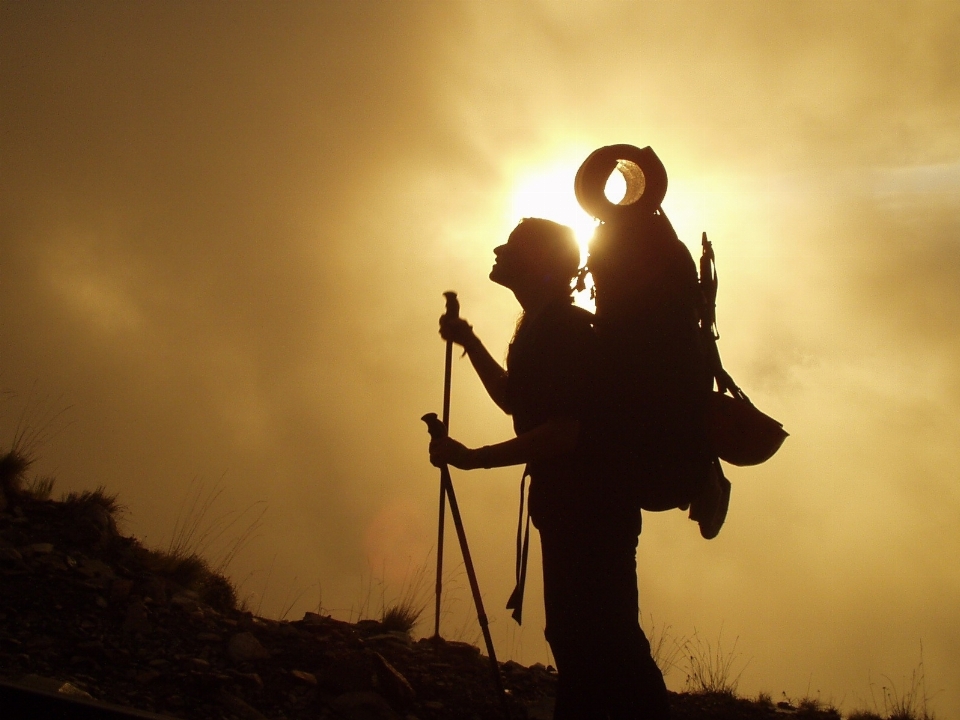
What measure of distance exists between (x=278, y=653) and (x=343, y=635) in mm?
611

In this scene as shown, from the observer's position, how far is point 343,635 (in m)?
5.76

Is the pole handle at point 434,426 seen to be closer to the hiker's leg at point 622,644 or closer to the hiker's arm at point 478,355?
the hiker's arm at point 478,355

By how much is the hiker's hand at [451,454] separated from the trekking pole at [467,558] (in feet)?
0.57

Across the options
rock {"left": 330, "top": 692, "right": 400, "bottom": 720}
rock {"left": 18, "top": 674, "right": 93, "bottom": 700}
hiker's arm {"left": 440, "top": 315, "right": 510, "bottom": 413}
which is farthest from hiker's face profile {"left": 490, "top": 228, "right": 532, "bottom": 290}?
rock {"left": 18, "top": 674, "right": 93, "bottom": 700}

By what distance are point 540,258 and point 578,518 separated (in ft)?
3.70

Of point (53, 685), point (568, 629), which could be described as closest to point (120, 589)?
point (53, 685)

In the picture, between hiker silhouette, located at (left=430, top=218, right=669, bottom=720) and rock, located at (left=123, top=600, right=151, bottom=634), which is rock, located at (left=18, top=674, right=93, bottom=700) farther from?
hiker silhouette, located at (left=430, top=218, right=669, bottom=720)

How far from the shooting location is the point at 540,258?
350cm

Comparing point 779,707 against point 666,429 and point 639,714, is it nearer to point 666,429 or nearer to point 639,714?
point 639,714

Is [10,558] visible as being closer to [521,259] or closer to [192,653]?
[192,653]

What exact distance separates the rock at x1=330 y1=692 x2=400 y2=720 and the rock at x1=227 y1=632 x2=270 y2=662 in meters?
0.66

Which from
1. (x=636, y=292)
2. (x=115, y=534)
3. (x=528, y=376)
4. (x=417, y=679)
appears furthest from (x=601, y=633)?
Result: (x=115, y=534)

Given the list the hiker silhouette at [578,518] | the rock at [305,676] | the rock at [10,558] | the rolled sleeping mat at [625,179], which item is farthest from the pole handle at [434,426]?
the rock at [10,558]

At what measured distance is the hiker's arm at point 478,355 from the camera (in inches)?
161
